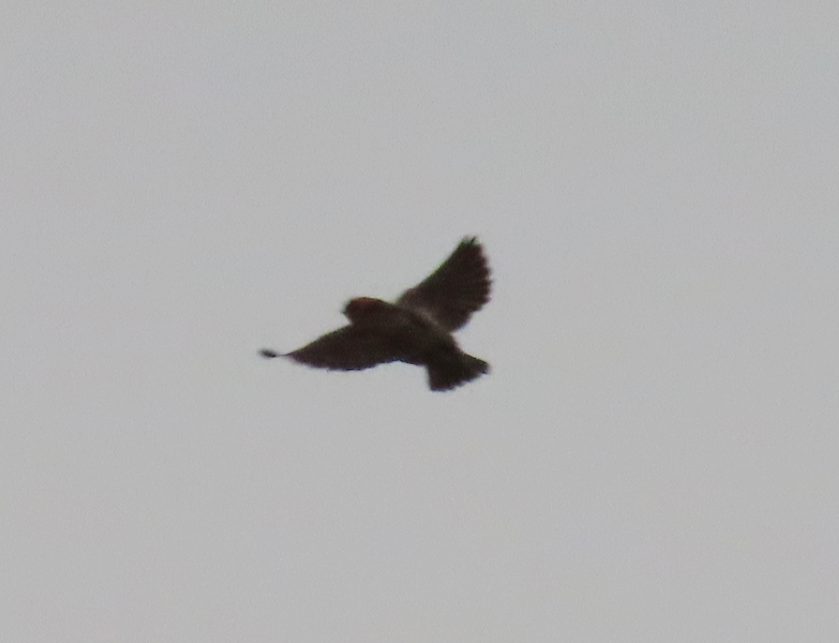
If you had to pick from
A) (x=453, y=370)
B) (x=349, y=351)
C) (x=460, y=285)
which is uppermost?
(x=460, y=285)

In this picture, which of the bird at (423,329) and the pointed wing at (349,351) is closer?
the bird at (423,329)

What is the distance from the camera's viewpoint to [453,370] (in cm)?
1276

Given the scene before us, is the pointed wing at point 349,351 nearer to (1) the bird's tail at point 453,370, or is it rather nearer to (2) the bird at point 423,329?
(2) the bird at point 423,329

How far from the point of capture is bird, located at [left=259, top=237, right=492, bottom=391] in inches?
492

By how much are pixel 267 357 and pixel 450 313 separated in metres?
1.83

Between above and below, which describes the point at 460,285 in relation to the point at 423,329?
above

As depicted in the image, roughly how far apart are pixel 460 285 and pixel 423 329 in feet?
4.31

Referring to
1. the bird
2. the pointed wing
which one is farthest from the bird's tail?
the pointed wing

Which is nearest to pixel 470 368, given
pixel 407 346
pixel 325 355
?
pixel 407 346

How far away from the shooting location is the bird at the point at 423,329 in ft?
41.0

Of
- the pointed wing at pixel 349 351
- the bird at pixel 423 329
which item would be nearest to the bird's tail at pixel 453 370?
the bird at pixel 423 329

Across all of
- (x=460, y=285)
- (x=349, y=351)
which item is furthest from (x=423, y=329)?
(x=460, y=285)

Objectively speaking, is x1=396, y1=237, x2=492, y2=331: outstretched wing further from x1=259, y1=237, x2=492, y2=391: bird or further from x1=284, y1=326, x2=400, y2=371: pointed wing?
x1=284, y1=326, x2=400, y2=371: pointed wing

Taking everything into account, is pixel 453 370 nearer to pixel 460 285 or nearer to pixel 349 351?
pixel 349 351
